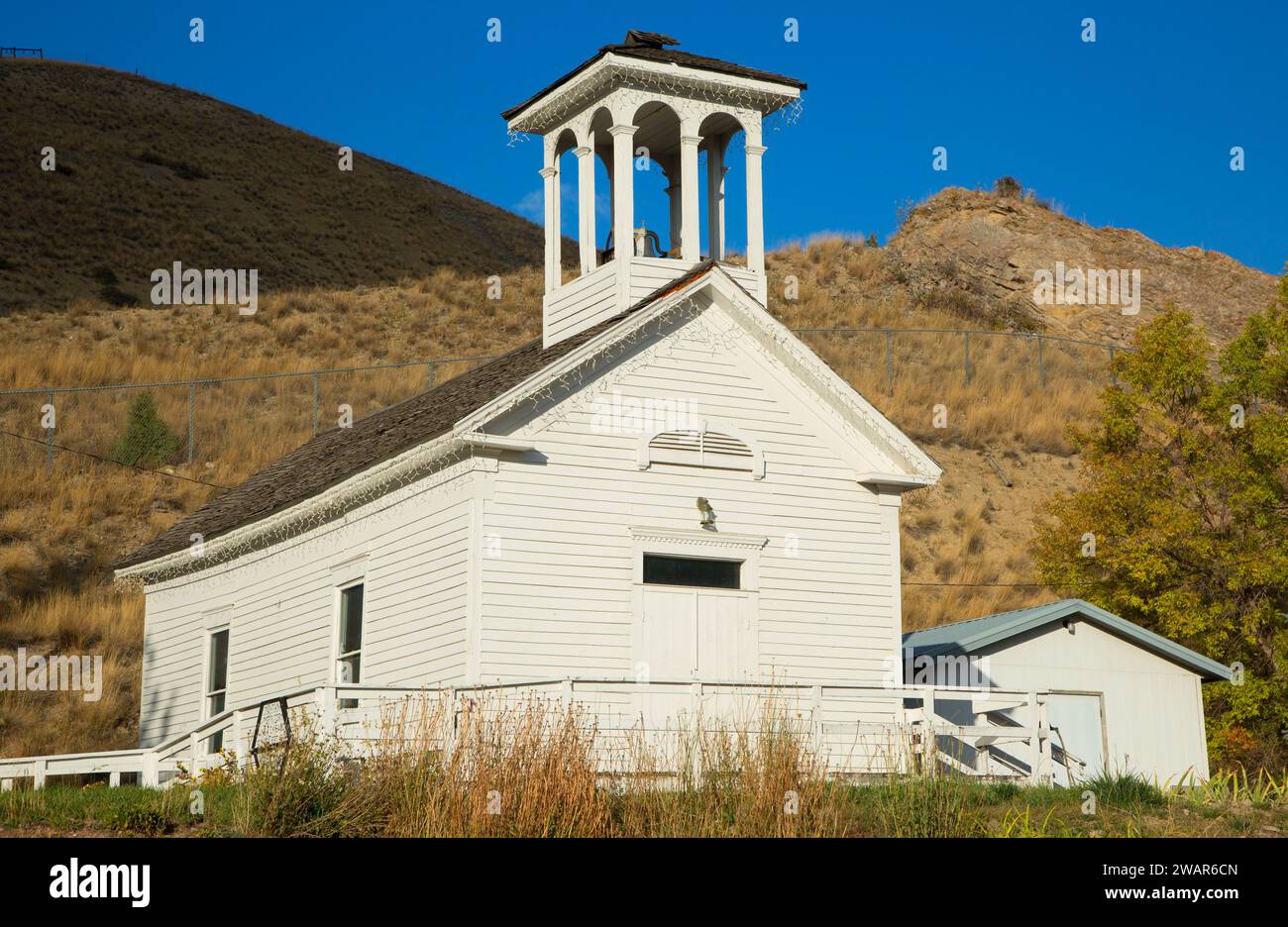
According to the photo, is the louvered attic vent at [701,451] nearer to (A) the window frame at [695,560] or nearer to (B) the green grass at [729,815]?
(A) the window frame at [695,560]

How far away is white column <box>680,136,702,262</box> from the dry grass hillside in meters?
14.9

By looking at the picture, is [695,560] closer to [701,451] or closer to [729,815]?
[701,451]

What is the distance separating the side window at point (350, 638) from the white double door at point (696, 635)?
402 cm

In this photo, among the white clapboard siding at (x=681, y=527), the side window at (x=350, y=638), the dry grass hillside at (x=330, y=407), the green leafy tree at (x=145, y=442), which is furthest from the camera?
the green leafy tree at (x=145, y=442)

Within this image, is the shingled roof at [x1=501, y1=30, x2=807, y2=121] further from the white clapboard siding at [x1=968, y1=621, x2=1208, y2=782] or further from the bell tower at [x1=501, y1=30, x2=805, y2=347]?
the white clapboard siding at [x1=968, y1=621, x2=1208, y2=782]

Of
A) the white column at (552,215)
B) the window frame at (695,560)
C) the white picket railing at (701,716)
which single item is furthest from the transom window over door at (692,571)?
the white column at (552,215)

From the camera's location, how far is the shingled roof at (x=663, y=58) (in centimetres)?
2170

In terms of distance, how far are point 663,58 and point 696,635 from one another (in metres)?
7.77

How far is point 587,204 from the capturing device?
882 inches

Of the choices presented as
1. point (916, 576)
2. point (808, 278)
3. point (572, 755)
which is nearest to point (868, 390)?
point (916, 576)

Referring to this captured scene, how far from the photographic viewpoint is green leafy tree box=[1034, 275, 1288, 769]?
25.0m

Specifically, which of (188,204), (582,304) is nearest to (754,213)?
(582,304)

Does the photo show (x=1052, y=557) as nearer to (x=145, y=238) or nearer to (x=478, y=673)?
(x=478, y=673)

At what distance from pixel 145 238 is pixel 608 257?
174ft
